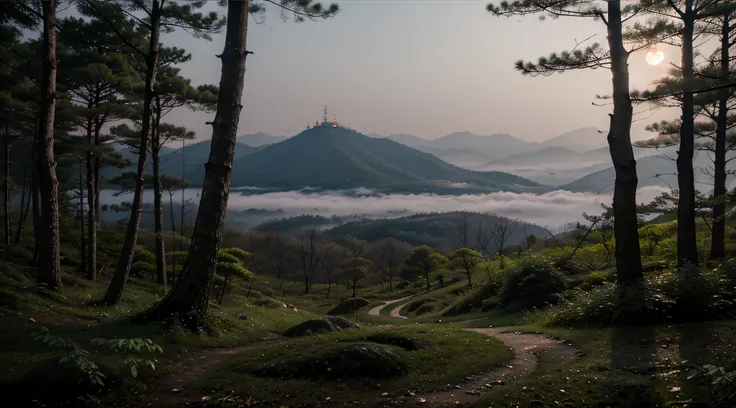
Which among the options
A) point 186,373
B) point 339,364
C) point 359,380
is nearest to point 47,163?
point 186,373

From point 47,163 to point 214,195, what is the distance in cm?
598

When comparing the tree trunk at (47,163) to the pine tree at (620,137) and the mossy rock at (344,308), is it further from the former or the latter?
the mossy rock at (344,308)

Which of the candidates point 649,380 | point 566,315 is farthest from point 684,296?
point 649,380

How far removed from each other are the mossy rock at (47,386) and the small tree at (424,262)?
2071 inches

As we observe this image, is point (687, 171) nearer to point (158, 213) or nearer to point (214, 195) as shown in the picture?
point (214, 195)

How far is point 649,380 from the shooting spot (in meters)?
5.30

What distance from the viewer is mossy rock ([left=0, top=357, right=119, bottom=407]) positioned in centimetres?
516

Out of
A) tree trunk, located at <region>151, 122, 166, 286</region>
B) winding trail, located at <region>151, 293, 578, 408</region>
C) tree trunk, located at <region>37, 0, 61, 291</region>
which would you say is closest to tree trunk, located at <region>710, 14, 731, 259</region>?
winding trail, located at <region>151, 293, 578, 408</region>

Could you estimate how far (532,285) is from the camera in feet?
54.1

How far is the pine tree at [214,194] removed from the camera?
30.9 feet

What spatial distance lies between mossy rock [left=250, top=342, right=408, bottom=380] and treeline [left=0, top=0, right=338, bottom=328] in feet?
12.8

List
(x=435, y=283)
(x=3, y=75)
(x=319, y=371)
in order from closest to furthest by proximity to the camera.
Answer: (x=319, y=371) → (x=3, y=75) → (x=435, y=283)

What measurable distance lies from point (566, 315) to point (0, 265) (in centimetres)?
1602

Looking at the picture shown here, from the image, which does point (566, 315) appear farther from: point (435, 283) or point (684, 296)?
point (435, 283)
